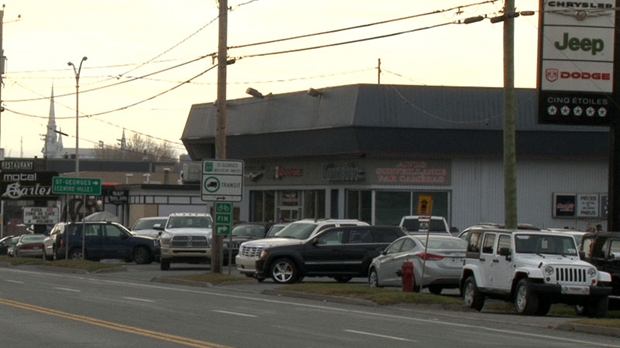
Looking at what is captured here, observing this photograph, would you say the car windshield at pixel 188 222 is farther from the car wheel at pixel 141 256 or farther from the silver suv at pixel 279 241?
the silver suv at pixel 279 241

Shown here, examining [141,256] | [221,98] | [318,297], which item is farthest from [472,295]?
[141,256]

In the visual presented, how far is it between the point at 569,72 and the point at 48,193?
3923cm

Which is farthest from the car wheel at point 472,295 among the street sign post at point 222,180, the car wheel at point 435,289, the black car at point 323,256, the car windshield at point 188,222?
the car windshield at point 188,222

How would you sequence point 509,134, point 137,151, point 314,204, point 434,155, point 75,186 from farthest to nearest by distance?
1. point 137,151
2. point 314,204
3. point 434,155
4. point 75,186
5. point 509,134

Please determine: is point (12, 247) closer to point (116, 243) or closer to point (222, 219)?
point (116, 243)

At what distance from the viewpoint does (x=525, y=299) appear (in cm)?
2239

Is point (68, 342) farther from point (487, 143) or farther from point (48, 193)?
point (48, 193)

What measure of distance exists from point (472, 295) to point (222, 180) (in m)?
11.3

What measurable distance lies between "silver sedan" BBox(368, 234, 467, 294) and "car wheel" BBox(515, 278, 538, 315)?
3872mm

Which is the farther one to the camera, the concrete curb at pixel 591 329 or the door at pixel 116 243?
the door at pixel 116 243

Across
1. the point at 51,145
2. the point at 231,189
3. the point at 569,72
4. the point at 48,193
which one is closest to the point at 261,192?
the point at 48,193

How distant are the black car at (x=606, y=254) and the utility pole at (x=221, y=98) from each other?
12.5 metres

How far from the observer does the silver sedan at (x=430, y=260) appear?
89.1ft

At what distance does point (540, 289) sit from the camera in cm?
2211
